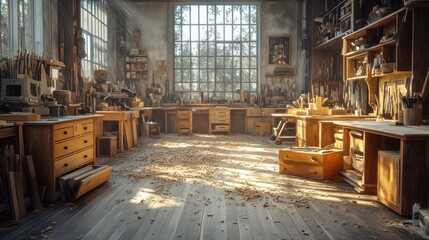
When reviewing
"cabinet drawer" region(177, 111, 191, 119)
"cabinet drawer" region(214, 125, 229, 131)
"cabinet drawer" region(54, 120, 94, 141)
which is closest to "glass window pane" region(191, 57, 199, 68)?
"cabinet drawer" region(177, 111, 191, 119)

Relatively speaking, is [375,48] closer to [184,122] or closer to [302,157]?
[302,157]

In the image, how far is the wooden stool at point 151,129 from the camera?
10.8 metres

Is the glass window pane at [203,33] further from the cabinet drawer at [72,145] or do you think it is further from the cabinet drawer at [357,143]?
the cabinet drawer at [357,143]

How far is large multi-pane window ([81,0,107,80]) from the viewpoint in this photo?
357 inches

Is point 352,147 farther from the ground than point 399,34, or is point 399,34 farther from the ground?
point 399,34

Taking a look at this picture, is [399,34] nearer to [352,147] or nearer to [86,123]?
[352,147]

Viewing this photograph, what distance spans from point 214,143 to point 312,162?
4.52 m

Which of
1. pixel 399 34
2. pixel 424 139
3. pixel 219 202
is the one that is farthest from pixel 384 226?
pixel 399 34

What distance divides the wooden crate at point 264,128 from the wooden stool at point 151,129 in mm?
2922

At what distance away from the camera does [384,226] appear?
3.25 m

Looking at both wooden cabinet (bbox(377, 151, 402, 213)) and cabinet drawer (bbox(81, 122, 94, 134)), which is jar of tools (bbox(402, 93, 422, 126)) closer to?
wooden cabinet (bbox(377, 151, 402, 213))

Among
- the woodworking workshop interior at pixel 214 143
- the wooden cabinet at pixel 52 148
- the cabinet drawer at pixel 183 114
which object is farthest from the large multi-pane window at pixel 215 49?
the wooden cabinet at pixel 52 148

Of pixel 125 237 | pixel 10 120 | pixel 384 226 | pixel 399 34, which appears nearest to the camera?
pixel 125 237

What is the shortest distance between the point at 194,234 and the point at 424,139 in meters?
2.10
